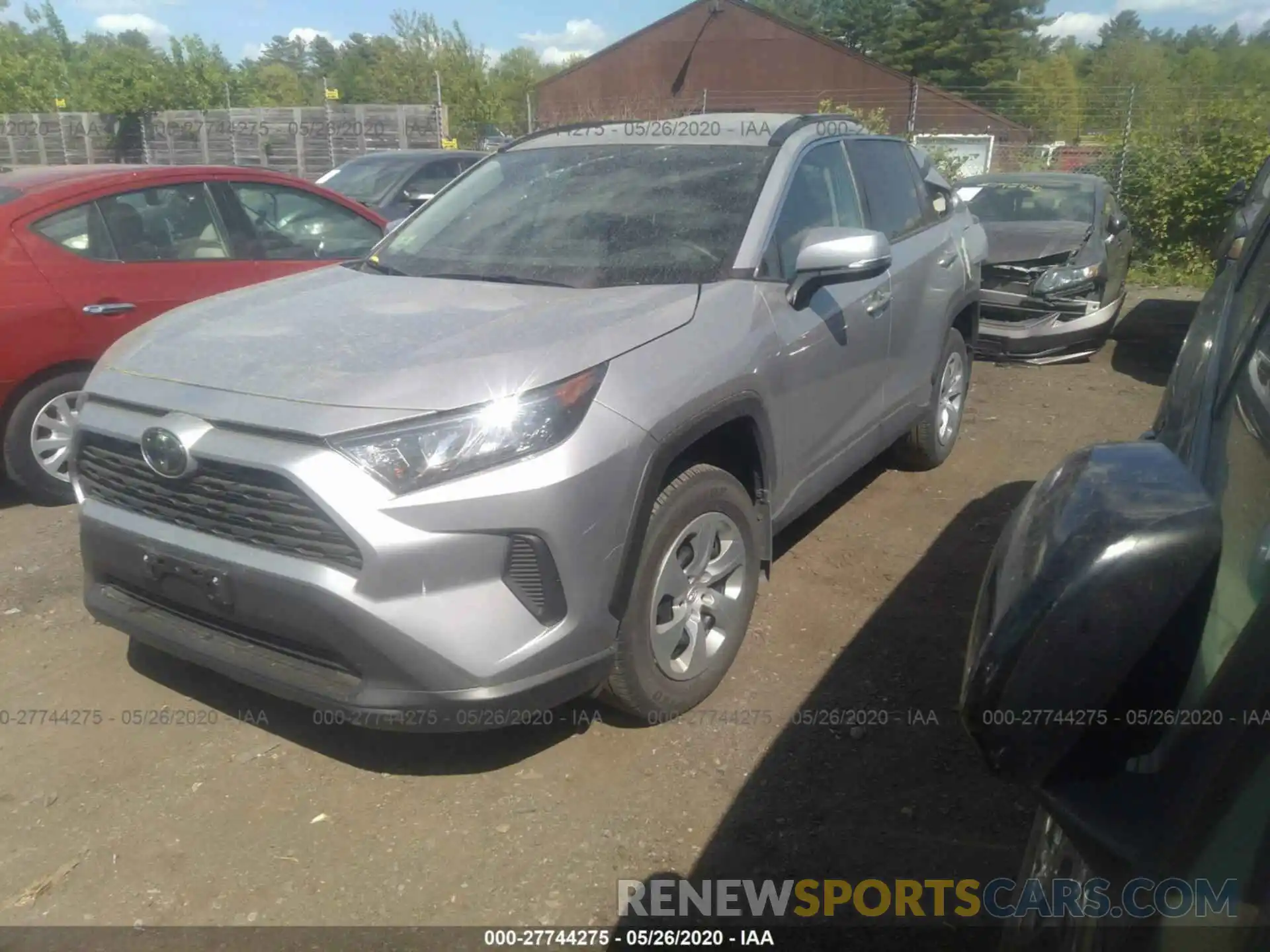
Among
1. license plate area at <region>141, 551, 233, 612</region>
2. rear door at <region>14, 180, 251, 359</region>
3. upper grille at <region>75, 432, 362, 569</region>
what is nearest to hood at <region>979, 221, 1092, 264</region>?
rear door at <region>14, 180, 251, 359</region>

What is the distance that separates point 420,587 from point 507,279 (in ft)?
4.60

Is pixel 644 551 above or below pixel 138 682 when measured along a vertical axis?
above

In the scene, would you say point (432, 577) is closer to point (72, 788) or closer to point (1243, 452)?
point (72, 788)

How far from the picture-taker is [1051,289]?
7.58 metres

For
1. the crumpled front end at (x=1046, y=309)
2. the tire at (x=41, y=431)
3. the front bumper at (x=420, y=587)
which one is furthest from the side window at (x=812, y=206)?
the crumpled front end at (x=1046, y=309)

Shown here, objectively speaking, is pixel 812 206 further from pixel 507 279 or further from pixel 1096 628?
pixel 1096 628

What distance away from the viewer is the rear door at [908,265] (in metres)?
4.39

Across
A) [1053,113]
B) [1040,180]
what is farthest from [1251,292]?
[1053,113]

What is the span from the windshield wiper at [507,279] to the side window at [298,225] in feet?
8.80

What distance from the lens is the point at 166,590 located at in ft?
9.06

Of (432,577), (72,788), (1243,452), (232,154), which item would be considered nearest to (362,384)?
(432,577)

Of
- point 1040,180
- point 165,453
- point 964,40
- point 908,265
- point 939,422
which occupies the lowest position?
point 939,422

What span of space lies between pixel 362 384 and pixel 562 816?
4.40 ft

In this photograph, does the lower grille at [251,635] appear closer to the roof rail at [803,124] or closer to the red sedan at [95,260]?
the red sedan at [95,260]
